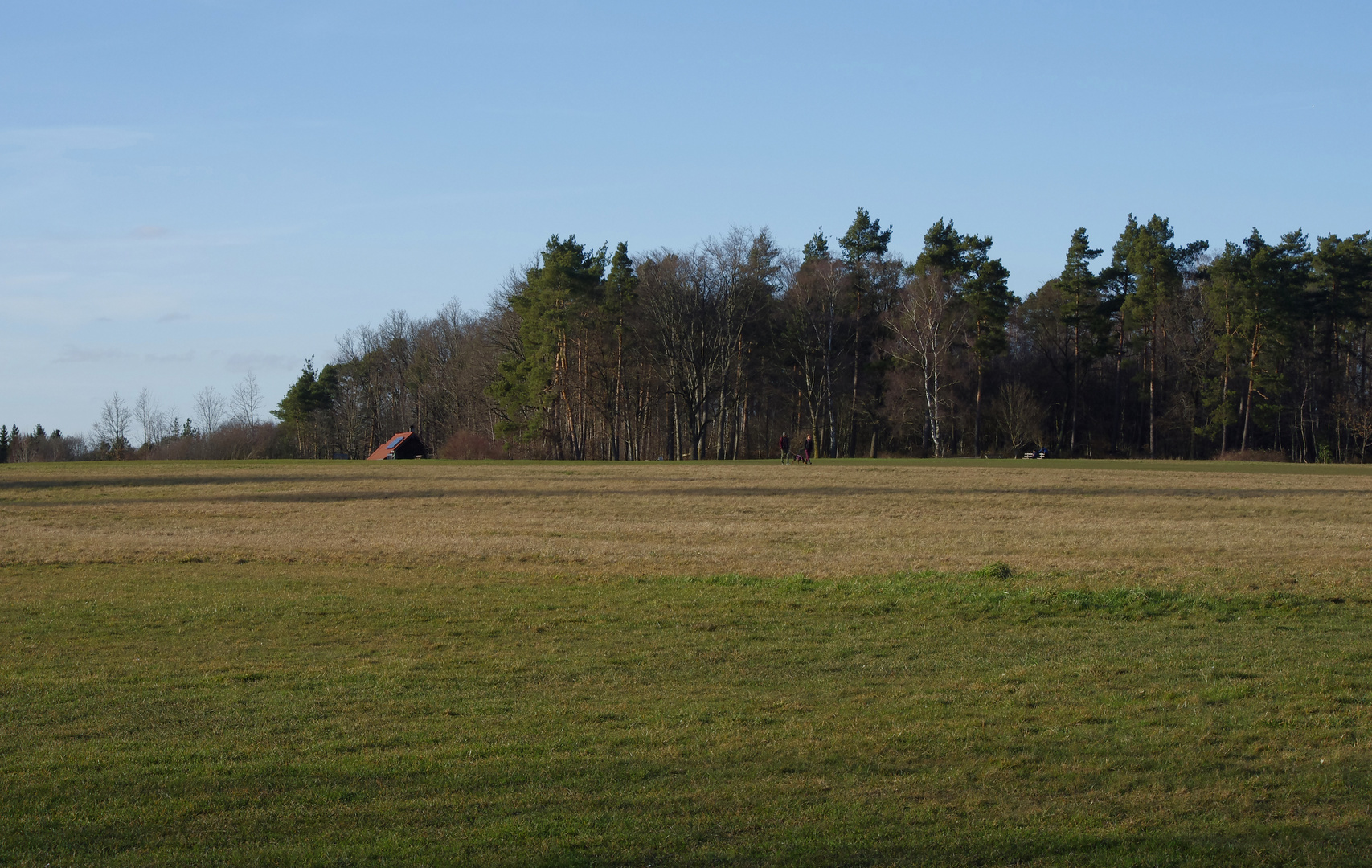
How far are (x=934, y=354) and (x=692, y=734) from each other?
65.2 meters

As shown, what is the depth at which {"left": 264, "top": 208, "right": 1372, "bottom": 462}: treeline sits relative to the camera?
240 feet

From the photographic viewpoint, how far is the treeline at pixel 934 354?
240 ft

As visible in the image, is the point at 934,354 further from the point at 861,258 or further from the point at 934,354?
the point at 861,258

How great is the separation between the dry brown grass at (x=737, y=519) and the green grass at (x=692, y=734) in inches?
216

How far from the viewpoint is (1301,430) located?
73812mm

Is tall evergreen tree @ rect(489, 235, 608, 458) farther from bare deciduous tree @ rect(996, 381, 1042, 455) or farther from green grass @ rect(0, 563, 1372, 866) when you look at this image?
green grass @ rect(0, 563, 1372, 866)

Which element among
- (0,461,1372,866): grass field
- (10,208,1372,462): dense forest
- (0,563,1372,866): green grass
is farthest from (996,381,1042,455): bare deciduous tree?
(0,563,1372,866): green grass

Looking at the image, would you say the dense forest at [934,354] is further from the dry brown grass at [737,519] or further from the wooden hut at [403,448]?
the dry brown grass at [737,519]

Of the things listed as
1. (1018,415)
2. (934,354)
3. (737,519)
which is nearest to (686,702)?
(737,519)

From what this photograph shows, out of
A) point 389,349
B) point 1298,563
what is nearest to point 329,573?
point 1298,563

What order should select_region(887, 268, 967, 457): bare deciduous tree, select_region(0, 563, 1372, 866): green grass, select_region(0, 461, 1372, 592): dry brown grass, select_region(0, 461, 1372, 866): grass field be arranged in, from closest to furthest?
select_region(0, 563, 1372, 866): green grass < select_region(0, 461, 1372, 866): grass field < select_region(0, 461, 1372, 592): dry brown grass < select_region(887, 268, 967, 457): bare deciduous tree

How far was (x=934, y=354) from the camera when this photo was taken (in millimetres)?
70812

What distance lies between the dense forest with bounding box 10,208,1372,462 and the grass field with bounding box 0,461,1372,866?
5152 centimetres

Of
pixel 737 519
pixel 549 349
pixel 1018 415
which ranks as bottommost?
pixel 737 519
